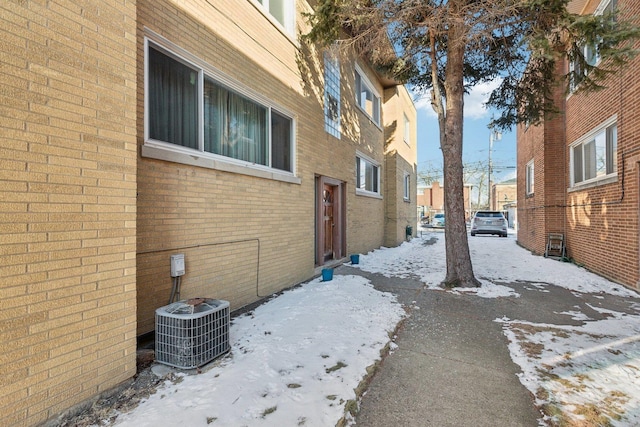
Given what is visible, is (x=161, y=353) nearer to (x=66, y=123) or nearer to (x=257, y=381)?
(x=257, y=381)

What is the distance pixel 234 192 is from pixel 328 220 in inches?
172

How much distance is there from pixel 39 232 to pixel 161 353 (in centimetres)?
157

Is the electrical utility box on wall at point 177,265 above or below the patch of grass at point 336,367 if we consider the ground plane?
above

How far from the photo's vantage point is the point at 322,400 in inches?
101

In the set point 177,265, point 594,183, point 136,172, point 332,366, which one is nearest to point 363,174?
point 594,183

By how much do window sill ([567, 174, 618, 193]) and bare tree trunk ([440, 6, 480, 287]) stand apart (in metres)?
3.20

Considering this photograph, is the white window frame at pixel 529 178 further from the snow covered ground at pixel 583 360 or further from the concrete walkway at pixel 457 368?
the concrete walkway at pixel 457 368

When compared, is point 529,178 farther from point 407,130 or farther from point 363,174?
point 363,174

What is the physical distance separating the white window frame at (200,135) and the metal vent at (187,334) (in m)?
1.75

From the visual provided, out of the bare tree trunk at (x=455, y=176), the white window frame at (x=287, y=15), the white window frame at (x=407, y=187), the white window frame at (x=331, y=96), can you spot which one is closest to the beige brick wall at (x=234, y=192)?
the white window frame at (x=287, y=15)

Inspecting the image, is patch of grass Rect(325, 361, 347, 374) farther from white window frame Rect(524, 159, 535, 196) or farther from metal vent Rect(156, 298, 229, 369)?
white window frame Rect(524, 159, 535, 196)

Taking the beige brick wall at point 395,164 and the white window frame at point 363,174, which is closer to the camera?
the white window frame at point 363,174

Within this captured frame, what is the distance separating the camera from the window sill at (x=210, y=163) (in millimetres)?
3566

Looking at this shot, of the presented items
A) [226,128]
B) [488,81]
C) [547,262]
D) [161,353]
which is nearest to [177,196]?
[226,128]
